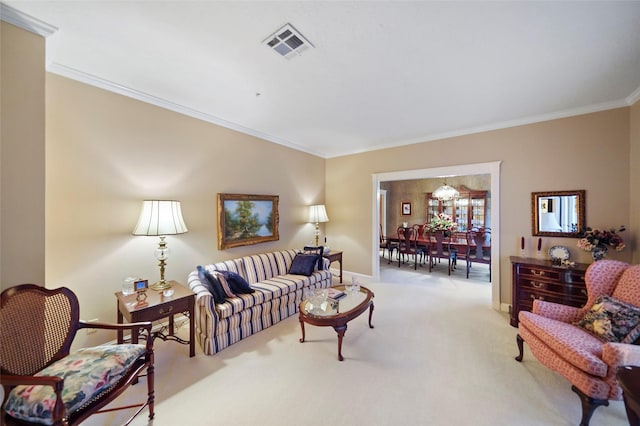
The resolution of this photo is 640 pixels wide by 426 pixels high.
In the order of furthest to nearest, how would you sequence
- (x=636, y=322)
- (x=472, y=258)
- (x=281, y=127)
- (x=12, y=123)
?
(x=472, y=258) < (x=281, y=127) < (x=636, y=322) < (x=12, y=123)

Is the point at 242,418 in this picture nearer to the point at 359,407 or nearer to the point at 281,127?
the point at 359,407

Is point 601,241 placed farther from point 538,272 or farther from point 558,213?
point 538,272

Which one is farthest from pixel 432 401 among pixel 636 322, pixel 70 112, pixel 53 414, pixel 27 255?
pixel 70 112

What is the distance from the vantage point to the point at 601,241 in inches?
107

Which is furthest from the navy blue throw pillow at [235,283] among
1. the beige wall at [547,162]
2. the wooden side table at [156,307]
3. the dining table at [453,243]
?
the dining table at [453,243]

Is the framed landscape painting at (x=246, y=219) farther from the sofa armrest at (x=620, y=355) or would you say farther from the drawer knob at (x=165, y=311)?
A: the sofa armrest at (x=620, y=355)

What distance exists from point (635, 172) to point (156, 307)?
5291 millimetres

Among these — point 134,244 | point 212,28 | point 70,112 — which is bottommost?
point 134,244

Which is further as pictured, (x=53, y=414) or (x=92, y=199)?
(x=92, y=199)

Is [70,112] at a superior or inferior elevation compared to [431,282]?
superior

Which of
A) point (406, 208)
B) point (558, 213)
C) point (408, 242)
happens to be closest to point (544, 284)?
point (558, 213)

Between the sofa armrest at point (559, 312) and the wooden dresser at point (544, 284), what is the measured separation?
0.73m

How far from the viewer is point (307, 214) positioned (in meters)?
4.95

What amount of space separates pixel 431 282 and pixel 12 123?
19.0 ft
